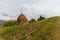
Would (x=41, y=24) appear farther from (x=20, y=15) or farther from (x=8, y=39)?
(x=20, y=15)

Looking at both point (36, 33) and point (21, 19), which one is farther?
point (21, 19)

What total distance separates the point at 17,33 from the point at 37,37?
19.3ft

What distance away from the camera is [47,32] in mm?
33000

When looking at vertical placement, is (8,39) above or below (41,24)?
below

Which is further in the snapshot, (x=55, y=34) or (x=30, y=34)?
(x=30, y=34)

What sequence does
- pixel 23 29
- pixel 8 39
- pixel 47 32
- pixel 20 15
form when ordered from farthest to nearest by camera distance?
pixel 20 15, pixel 23 29, pixel 8 39, pixel 47 32

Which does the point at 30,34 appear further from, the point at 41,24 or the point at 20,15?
the point at 20,15

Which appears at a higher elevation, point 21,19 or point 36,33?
point 21,19

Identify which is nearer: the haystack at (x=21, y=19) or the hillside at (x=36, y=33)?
the hillside at (x=36, y=33)

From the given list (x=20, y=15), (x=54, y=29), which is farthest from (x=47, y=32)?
(x=20, y=15)

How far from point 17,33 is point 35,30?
3806 millimetres

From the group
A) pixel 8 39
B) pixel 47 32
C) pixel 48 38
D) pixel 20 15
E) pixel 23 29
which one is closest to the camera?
pixel 48 38

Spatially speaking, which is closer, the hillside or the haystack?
the hillside

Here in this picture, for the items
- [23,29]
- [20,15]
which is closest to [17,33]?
[23,29]
